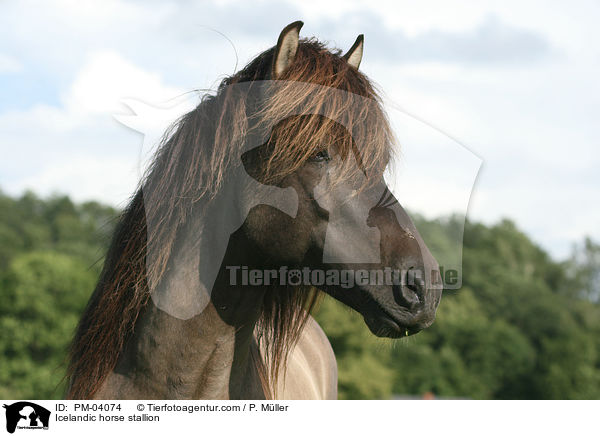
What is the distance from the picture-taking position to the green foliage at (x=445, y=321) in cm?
3002

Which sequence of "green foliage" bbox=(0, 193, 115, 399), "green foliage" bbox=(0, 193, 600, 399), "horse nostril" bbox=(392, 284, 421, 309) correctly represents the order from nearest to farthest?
"horse nostril" bbox=(392, 284, 421, 309) → "green foliage" bbox=(0, 193, 115, 399) → "green foliage" bbox=(0, 193, 600, 399)

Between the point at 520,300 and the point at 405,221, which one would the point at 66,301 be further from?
the point at 520,300

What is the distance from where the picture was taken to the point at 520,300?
5128 centimetres

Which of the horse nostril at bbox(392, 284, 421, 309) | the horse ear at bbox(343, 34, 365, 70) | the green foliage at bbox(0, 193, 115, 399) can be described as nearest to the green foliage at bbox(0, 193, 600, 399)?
the green foliage at bbox(0, 193, 115, 399)

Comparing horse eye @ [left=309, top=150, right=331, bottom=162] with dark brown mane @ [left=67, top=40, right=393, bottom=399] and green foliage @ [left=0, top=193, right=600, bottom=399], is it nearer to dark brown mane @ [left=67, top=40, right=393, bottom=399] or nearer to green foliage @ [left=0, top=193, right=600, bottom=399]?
dark brown mane @ [left=67, top=40, right=393, bottom=399]

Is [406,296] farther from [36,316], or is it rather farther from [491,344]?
[491,344]

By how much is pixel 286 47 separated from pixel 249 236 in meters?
0.86

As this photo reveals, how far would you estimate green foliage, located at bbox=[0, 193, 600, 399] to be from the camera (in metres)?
30.0

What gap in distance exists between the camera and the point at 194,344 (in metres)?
2.71

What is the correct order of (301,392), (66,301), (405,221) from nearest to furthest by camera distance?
(405,221) < (301,392) < (66,301)

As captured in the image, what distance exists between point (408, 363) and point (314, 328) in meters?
38.4
